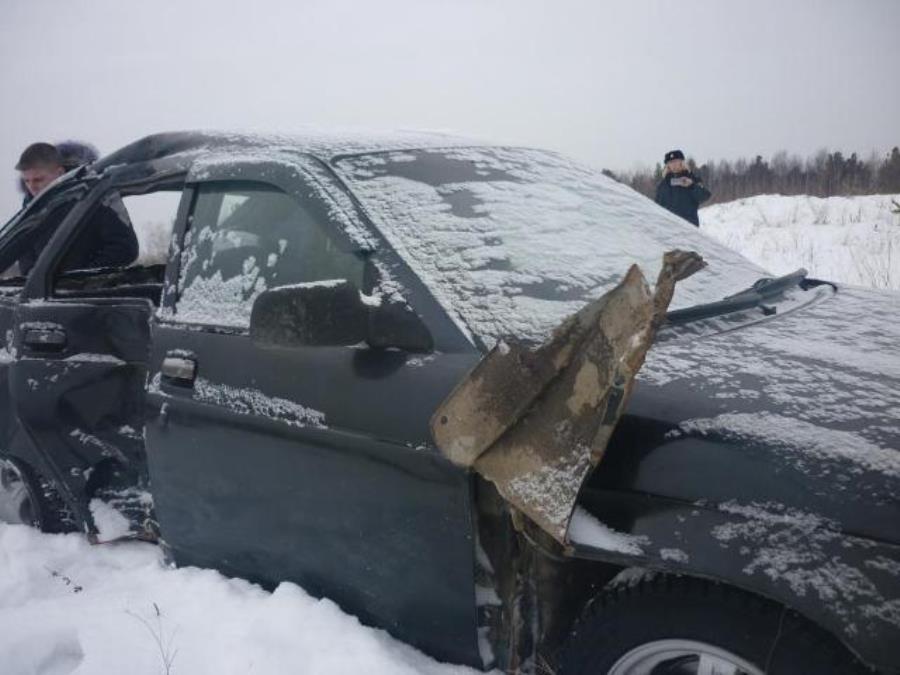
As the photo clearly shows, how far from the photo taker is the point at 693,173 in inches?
285

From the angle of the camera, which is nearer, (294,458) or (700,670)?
(700,670)

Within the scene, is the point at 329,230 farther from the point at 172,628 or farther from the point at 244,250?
the point at 172,628

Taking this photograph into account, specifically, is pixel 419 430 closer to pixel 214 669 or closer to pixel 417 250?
pixel 417 250

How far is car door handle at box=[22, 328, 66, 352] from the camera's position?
8.30 ft

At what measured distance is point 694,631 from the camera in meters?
1.29

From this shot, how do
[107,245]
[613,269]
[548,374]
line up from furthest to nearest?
[107,245], [613,269], [548,374]

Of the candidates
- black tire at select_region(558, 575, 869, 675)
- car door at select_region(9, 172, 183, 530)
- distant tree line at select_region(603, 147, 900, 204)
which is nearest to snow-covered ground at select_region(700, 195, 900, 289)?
distant tree line at select_region(603, 147, 900, 204)

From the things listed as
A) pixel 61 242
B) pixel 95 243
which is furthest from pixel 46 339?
pixel 95 243

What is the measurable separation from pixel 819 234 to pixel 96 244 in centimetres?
1092

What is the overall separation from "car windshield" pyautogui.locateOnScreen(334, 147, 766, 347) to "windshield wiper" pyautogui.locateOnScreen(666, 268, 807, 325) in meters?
0.04

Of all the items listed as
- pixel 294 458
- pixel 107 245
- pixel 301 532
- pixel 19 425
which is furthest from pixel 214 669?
pixel 107 245

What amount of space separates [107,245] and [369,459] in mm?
2129

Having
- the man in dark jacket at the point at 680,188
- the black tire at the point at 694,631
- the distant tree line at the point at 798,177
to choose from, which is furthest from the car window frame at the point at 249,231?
the distant tree line at the point at 798,177

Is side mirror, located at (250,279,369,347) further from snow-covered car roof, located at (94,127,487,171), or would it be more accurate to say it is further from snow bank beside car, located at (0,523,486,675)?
snow bank beside car, located at (0,523,486,675)
